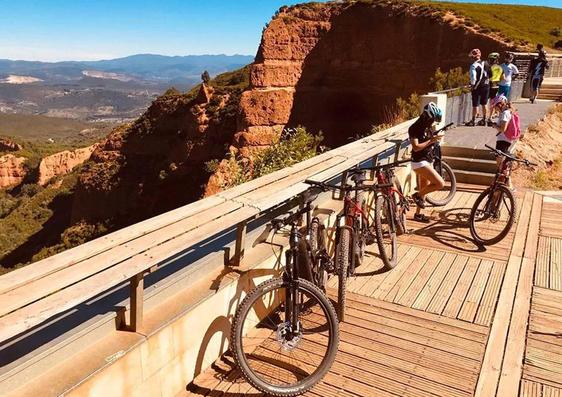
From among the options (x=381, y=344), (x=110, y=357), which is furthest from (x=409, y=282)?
(x=110, y=357)

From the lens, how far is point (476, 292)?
504 cm

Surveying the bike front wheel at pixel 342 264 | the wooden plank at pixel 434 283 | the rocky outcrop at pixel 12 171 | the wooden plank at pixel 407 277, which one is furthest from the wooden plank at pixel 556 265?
the rocky outcrop at pixel 12 171

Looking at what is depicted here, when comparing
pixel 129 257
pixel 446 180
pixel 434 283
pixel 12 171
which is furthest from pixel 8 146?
pixel 129 257

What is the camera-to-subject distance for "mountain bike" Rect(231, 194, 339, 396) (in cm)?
341

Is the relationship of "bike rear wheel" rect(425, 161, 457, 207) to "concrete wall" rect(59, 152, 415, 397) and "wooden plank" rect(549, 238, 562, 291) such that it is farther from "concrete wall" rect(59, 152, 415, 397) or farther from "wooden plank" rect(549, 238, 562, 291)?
"concrete wall" rect(59, 152, 415, 397)

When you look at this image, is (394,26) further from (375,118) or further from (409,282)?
(409,282)

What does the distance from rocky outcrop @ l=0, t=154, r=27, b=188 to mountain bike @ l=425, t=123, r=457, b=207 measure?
117m

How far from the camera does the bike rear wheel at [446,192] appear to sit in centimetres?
776

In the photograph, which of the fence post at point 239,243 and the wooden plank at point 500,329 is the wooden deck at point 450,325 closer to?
the wooden plank at point 500,329

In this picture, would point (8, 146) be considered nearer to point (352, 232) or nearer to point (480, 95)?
point (480, 95)

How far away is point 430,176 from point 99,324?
5271mm

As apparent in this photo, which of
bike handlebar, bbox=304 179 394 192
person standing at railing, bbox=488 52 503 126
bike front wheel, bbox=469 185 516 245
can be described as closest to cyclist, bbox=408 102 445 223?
bike front wheel, bbox=469 185 516 245

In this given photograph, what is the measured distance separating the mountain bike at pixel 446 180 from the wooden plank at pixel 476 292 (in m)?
2.13

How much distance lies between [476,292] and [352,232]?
5.27 ft
